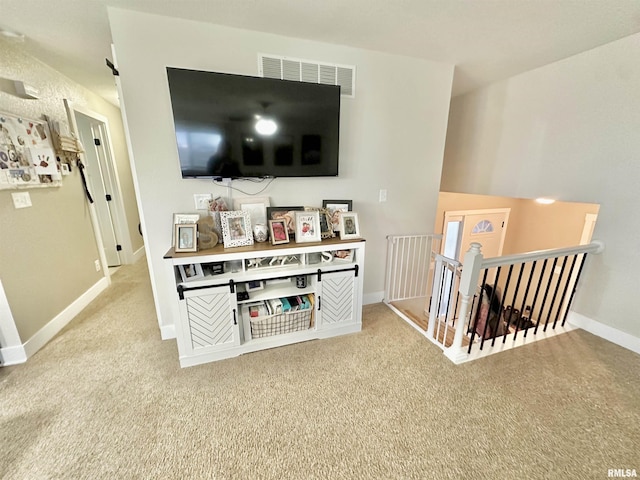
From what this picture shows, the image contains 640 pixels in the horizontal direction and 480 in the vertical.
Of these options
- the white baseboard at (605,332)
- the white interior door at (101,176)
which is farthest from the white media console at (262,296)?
the white interior door at (101,176)

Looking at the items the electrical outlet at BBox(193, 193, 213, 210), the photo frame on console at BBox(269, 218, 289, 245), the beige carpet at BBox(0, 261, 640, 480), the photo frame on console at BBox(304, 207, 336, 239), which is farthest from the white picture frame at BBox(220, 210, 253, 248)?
the beige carpet at BBox(0, 261, 640, 480)

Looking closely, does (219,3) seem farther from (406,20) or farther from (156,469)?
(156,469)

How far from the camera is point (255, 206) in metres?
2.10

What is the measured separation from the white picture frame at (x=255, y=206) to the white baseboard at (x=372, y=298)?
1.38 meters

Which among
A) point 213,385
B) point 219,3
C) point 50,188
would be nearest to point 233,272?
point 213,385

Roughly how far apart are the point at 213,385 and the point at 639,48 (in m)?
3.84

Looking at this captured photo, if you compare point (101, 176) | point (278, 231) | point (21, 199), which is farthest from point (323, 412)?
point (101, 176)

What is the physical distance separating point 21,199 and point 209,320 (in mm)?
1774

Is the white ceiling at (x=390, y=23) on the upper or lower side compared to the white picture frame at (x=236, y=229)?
upper

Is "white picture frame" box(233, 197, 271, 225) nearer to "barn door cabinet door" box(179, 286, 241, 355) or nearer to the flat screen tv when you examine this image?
the flat screen tv

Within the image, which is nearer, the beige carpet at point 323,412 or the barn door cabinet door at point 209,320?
the beige carpet at point 323,412

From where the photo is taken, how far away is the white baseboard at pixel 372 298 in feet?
8.97

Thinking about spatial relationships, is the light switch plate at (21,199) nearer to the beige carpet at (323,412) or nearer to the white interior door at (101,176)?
the beige carpet at (323,412)

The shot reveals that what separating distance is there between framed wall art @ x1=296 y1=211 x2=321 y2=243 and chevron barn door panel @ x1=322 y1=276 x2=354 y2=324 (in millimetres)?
349
